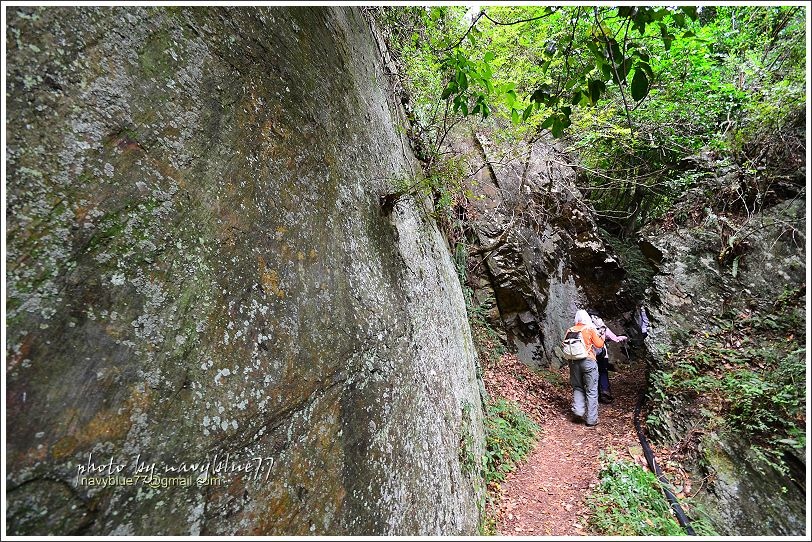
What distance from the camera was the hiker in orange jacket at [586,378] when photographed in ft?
24.2

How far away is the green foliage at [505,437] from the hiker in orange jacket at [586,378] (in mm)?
1091

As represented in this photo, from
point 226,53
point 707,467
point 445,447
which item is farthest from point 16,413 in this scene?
point 707,467

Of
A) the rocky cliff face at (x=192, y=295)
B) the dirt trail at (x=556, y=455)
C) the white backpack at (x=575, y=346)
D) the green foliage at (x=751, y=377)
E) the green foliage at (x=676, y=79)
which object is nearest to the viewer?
the rocky cliff face at (x=192, y=295)

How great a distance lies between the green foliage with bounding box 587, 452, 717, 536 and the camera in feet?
14.9

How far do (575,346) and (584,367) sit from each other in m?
0.45

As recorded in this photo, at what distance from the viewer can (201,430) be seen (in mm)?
1891

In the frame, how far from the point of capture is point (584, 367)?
24.1ft

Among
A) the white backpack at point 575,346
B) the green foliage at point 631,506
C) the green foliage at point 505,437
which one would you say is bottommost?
the green foliage at point 631,506

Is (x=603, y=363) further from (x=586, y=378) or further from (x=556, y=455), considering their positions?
(x=556, y=455)

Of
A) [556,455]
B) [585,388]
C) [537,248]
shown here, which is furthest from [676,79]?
[556,455]

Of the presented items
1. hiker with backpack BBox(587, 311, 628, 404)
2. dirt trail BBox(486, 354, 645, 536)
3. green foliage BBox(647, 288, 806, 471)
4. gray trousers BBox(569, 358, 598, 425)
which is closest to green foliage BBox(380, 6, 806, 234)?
green foliage BBox(647, 288, 806, 471)

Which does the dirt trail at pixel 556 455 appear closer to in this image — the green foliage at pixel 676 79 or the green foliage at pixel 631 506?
the green foliage at pixel 631 506

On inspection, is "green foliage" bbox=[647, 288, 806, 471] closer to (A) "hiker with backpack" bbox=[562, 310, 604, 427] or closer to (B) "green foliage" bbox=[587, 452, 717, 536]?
(A) "hiker with backpack" bbox=[562, 310, 604, 427]

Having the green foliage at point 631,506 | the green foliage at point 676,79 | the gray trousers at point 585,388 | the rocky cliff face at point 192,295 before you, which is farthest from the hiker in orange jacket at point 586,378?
the rocky cliff face at point 192,295
